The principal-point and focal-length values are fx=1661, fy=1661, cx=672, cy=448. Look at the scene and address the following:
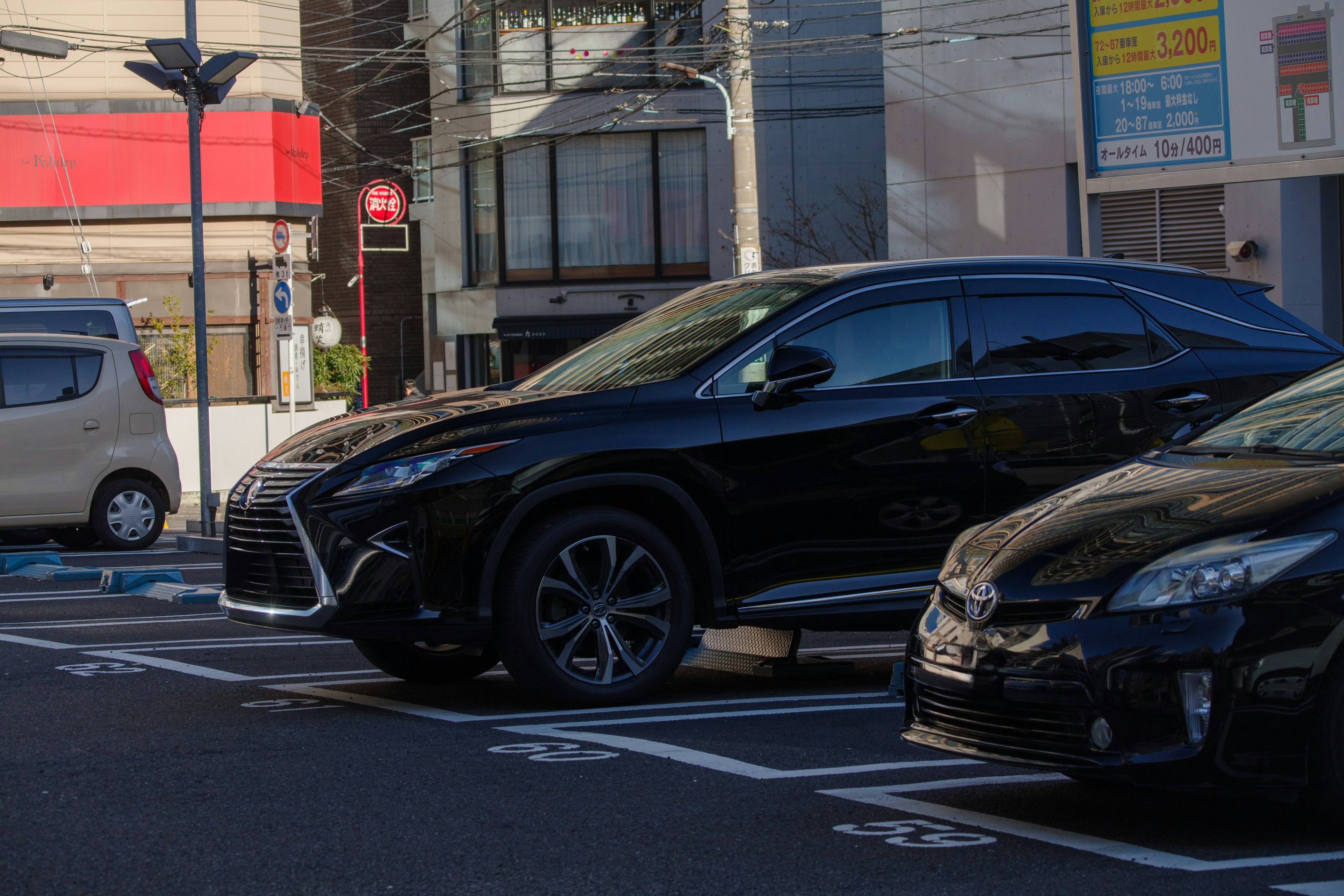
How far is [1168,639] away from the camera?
429cm

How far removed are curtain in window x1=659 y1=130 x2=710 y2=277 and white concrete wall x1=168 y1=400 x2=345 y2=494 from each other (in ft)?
39.8

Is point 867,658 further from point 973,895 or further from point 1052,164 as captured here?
point 1052,164

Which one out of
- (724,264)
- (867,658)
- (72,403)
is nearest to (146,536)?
(72,403)

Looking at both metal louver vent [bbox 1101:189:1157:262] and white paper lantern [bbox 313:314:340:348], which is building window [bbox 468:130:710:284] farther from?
metal louver vent [bbox 1101:189:1157:262]

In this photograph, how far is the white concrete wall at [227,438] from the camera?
74.4ft

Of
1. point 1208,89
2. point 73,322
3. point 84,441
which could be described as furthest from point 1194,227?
point 84,441

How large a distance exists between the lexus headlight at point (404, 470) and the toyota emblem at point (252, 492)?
589 millimetres

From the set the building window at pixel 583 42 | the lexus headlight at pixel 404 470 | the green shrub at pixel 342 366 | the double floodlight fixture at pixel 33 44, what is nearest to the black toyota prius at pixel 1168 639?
the lexus headlight at pixel 404 470

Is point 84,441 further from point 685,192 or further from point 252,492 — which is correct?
point 685,192

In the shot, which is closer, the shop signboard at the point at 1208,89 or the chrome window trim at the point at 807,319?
the chrome window trim at the point at 807,319

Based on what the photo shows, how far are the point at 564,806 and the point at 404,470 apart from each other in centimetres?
177

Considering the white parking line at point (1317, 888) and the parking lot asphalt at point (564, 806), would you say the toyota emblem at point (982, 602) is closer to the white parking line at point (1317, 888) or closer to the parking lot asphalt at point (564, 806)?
the parking lot asphalt at point (564, 806)

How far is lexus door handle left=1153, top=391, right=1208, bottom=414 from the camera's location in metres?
7.38

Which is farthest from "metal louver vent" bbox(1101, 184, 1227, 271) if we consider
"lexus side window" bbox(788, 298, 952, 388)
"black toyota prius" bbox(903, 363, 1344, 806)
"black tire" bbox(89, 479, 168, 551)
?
"black toyota prius" bbox(903, 363, 1344, 806)
